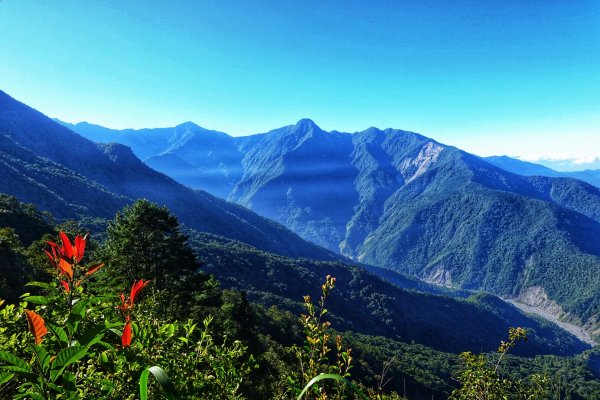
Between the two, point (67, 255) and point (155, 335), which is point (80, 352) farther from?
point (155, 335)

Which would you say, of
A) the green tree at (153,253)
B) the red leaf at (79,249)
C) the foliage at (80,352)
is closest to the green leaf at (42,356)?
the foliage at (80,352)

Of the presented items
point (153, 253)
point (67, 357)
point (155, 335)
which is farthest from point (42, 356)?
point (153, 253)

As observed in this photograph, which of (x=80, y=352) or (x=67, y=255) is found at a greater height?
(x=67, y=255)

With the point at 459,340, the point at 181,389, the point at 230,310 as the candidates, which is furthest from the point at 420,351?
the point at 181,389

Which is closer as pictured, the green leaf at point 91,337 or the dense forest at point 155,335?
the green leaf at point 91,337

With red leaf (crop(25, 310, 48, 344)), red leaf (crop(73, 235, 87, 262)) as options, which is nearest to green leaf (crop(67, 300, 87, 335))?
red leaf (crop(25, 310, 48, 344))

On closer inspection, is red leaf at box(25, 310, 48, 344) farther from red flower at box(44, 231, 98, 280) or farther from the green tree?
the green tree

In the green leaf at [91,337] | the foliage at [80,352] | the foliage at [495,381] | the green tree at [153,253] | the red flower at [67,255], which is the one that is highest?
the red flower at [67,255]

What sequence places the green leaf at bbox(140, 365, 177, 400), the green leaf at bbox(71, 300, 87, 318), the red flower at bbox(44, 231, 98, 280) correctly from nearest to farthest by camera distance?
the green leaf at bbox(140, 365, 177, 400) → the green leaf at bbox(71, 300, 87, 318) → the red flower at bbox(44, 231, 98, 280)

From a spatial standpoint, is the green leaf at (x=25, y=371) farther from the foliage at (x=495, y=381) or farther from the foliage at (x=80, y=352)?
the foliage at (x=495, y=381)

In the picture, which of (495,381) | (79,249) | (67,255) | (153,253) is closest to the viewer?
(67,255)

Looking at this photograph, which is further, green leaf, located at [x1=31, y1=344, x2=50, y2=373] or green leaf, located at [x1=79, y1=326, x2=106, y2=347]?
green leaf, located at [x1=79, y1=326, x2=106, y2=347]
